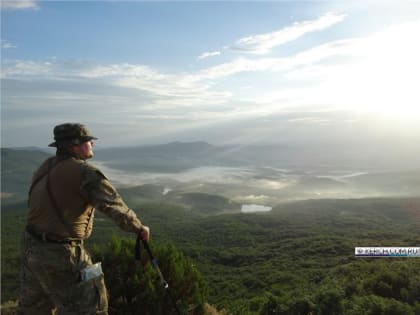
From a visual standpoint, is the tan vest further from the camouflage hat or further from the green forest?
the green forest

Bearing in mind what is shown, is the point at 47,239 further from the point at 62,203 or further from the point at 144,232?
the point at 144,232

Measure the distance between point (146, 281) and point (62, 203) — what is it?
269 cm

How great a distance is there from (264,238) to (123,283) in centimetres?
9572

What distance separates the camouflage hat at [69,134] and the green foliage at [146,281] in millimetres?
2685

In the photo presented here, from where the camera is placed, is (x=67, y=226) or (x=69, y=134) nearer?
(x=67, y=226)

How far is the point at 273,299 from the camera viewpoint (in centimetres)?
717

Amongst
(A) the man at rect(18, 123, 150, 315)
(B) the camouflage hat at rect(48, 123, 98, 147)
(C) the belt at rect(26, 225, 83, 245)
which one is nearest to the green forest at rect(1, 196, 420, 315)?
(A) the man at rect(18, 123, 150, 315)

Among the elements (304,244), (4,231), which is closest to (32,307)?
(304,244)

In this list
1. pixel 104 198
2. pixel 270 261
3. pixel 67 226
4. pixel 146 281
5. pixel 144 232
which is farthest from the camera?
pixel 270 261

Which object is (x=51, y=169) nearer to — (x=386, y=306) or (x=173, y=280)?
(x=173, y=280)

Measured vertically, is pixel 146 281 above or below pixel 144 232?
below

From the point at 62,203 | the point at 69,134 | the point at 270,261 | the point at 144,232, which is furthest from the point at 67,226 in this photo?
the point at 270,261

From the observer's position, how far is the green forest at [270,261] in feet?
19.6

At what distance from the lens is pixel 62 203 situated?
3.63 metres
